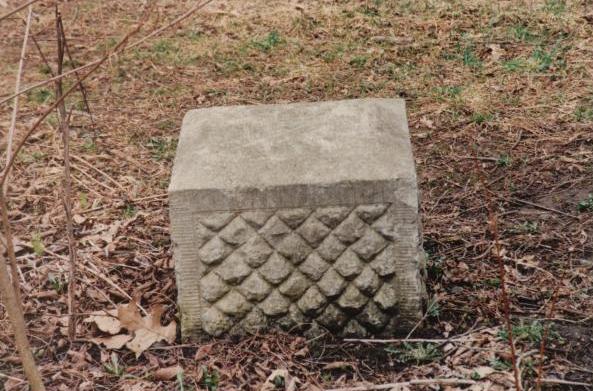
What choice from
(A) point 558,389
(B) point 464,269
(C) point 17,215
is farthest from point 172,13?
(A) point 558,389

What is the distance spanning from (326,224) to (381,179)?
26 centimetres

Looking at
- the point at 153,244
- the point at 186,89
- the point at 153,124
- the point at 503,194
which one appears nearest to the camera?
the point at 153,244

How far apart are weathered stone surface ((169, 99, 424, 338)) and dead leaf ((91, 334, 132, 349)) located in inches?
10.1

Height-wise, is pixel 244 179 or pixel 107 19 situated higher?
pixel 244 179

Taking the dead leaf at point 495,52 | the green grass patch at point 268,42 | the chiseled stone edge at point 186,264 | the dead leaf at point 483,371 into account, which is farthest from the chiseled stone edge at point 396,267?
the green grass patch at point 268,42

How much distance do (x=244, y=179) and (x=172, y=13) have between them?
13.6 feet

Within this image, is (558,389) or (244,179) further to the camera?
(244,179)

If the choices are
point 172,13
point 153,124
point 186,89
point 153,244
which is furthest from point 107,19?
point 153,244

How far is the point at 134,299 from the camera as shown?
10.9ft

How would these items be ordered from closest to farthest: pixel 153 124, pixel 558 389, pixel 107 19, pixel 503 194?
pixel 558 389 < pixel 503 194 < pixel 153 124 < pixel 107 19

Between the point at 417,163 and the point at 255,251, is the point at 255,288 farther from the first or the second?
the point at 417,163

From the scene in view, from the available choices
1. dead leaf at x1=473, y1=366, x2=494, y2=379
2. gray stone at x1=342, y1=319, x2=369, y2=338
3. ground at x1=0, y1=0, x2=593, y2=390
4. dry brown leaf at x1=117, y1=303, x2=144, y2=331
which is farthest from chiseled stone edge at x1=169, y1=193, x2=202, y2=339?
dead leaf at x1=473, y1=366, x2=494, y2=379

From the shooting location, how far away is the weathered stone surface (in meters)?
2.93

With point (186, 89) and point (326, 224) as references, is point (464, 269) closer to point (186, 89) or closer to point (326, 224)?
point (326, 224)
